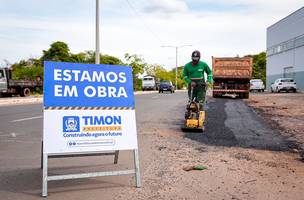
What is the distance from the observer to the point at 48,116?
218 inches

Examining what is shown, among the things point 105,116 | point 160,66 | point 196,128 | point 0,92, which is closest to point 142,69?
point 160,66

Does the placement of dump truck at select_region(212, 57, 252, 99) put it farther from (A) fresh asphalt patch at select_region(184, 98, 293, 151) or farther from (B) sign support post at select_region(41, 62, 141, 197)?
(B) sign support post at select_region(41, 62, 141, 197)

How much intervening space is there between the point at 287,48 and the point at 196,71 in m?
51.6

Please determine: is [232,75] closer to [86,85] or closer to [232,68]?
[232,68]

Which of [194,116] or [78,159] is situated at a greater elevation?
[194,116]

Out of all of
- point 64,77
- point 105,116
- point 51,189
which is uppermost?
point 64,77

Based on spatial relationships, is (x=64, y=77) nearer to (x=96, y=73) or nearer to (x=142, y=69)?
(x=96, y=73)

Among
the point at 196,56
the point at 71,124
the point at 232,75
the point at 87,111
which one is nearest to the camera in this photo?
the point at 71,124

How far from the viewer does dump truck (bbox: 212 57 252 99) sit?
29.8 meters

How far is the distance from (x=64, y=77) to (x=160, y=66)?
3760 inches

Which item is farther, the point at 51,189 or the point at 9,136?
the point at 9,136

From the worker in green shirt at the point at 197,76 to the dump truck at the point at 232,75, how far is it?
19306 mm

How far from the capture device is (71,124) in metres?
5.65

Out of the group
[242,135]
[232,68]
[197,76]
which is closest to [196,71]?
[197,76]
